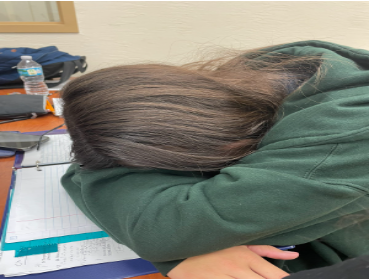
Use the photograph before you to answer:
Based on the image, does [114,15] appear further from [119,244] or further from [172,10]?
[119,244]

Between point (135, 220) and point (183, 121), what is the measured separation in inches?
6.9

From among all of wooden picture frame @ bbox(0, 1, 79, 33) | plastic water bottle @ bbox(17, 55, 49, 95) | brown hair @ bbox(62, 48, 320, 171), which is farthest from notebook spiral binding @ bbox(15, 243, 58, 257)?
wooden picture frame @ bbox(0, 1, 79, 33)

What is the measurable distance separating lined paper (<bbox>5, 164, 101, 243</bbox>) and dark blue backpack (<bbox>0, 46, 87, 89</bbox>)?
716 millimetres

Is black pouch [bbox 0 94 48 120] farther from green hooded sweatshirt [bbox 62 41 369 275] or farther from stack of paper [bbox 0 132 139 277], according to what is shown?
green hooded sweatshirt [bbox 62 41 369 275]

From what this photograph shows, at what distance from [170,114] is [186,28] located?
1300 mm

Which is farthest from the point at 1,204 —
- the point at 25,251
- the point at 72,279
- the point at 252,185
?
the point at 252,185

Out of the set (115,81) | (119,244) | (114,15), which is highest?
(114,15)

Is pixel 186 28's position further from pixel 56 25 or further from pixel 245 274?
pixel 245 274

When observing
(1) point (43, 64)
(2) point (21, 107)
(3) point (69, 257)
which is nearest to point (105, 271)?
(3) point (69, 257)

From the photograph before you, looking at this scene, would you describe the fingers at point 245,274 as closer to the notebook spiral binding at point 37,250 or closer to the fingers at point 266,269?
the fingers at point 266,269

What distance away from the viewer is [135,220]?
1.28 ft

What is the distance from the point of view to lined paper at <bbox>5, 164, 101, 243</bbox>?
0.47 meters

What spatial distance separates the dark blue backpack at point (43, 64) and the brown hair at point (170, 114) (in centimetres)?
85

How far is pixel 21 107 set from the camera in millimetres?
862
